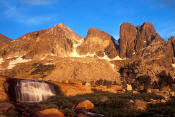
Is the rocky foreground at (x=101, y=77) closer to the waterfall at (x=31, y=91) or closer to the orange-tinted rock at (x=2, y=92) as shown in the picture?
the orange-tinted rock at (x=2, y=92)

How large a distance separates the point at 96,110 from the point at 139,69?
65.6 meters

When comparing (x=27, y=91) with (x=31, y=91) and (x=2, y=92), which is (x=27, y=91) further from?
(x=2, y=92)

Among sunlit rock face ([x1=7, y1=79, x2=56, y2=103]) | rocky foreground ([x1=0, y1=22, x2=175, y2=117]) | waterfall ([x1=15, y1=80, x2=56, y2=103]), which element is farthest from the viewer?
waterfall ([x1=15, y1=80, x2=56, y2=103])

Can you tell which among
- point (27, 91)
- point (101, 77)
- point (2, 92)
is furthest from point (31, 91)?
point (101, 77)

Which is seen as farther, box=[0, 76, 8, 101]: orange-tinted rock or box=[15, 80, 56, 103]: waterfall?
box=[15, 80, 56, 103]: waterfall

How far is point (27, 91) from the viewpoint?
115ft

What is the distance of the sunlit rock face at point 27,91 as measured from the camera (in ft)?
109

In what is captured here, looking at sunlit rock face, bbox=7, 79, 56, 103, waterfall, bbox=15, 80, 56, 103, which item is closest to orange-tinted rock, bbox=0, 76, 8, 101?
sunlit rock face, bbox=7, 79, 56, 103

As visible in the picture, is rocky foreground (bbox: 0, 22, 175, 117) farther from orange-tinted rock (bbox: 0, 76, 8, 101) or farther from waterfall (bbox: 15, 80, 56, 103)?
waterfall (bbox: 15, 80, 56, 103)

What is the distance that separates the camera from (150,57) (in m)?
151

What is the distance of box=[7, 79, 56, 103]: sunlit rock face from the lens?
33241 mm

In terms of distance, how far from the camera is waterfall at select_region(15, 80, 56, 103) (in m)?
33.6

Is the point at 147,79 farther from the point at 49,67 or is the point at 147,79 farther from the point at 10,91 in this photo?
the point at 49,67

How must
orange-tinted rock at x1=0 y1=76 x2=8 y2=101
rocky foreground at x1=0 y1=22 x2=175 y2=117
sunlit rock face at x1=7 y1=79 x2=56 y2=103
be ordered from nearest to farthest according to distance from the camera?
rocky foreground at x1=0 y1=22 x2=175 y2=117
orange-tinted rock at x1=0 y1=76 x2=8 y2=101
sunlit rock face at x1=7 y1=79 x2=56 y2=103
